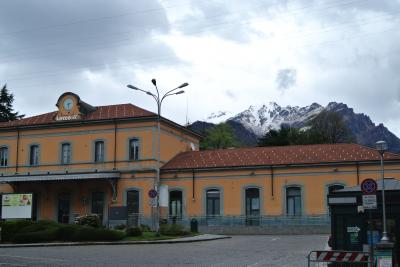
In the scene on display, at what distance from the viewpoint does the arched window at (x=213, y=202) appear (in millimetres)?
44656

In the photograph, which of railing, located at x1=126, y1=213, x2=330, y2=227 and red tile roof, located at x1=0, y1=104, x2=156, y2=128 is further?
red tile roof, located at x1=0, y1=104, x2=156, y2=128

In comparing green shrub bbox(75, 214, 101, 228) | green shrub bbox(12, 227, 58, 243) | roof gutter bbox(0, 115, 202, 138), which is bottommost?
green shrub bbox(12, 227, 58, 243)

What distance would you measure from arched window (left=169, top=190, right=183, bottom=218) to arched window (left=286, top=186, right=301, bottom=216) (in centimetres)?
807

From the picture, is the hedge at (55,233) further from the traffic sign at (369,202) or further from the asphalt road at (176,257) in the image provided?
the traffic sign at (369,202)

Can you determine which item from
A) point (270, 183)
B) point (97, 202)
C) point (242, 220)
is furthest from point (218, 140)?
point (242, 220)

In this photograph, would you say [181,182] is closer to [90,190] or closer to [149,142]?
[149,142]

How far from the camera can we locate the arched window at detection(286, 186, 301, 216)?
42.6 metres

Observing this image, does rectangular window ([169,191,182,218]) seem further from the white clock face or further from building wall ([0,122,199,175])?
the white clock face

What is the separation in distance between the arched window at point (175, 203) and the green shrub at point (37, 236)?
15.5m

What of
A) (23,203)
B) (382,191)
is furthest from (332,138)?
(382,191)

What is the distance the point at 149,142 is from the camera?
4575cm

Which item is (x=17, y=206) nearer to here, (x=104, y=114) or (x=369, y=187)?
(x=104, y=114)

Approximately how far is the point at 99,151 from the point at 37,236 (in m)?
16.8

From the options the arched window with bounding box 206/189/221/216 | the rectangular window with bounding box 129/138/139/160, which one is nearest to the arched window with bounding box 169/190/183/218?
the arched window with bounding box 206/189/221/216
